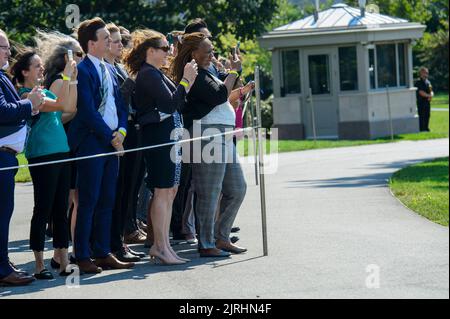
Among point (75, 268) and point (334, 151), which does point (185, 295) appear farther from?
point (334, 151)

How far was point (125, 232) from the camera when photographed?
11602 millimetres

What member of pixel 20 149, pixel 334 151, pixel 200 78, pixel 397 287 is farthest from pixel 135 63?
pixel 334 151

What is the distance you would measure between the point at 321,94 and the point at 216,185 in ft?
71.9

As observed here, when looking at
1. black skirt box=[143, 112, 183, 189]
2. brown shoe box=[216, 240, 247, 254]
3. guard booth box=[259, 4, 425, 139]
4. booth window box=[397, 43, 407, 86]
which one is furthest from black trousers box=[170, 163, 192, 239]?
booth window box=[397, 43, 407, 86]

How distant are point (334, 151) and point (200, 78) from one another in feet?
51.1

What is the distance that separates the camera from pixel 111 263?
973 cm

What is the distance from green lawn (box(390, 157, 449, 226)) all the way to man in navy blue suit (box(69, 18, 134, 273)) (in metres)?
3.71

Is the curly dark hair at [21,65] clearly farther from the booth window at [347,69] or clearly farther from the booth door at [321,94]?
the booth window at [347,69]

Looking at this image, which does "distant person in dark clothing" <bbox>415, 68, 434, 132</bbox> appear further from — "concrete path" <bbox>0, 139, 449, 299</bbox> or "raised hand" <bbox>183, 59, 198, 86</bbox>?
"raised hand" <bbox>183, 59, 198, 86</bbox>

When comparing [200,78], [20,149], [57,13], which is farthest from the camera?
[57,13]

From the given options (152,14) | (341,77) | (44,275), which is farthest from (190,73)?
(341,77)

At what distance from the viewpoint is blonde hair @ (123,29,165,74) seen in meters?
10.0

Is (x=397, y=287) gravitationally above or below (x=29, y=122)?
below

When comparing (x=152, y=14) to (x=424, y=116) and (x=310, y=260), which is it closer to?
(x=424, y=116)
